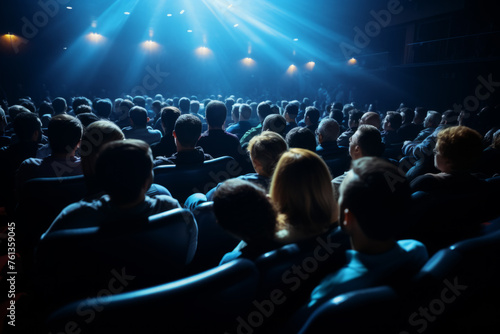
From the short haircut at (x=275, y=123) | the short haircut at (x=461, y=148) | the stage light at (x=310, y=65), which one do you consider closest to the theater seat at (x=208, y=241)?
the short haircut at (x=461, y=148)

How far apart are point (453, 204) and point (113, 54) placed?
16.6m

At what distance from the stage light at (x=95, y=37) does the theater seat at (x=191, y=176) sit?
15.0 metres

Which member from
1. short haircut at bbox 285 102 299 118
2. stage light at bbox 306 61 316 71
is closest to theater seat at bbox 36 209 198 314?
short haircut at bbox 285 102 299 118

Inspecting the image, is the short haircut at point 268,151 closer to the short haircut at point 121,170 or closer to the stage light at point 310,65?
the short haircut at point 121,170

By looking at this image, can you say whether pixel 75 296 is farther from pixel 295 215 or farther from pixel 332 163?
pixel 332 163

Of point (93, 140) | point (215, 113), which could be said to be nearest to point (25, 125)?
point (93, 140)

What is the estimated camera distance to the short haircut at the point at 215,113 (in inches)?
131

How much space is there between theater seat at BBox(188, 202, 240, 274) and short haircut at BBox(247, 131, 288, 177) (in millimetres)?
536

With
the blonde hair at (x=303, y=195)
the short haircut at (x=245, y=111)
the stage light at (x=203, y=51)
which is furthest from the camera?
the stage light at (x=203, y=51)

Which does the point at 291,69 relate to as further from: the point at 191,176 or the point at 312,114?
the point at 191,176

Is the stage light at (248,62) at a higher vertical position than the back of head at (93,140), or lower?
higher

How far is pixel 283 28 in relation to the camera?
584 inches

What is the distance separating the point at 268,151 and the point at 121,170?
0.97 metres

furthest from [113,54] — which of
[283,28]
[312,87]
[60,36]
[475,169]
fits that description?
[475,169]
